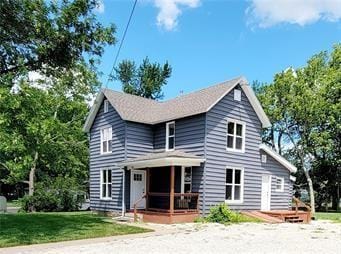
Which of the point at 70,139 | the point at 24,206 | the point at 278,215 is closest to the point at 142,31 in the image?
the point at 278,215

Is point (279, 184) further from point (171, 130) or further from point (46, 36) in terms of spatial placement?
point (46, 36)

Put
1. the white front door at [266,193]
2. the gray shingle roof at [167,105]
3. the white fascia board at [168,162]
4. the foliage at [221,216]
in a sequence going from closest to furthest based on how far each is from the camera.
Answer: the white fascia board at [168,162]
the foliage at [221,216]
the gray shingle roof at [167,105]
the white front door at [266,193]

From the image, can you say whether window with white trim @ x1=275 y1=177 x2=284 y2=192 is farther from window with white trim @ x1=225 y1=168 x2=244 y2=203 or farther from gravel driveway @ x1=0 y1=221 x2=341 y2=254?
gravel driveway @ x1=0 y1=221 x2=341 y2=254

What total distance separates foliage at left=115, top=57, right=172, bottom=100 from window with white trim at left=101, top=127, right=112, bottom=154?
21.4 meters

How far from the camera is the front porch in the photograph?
18906 millimetres

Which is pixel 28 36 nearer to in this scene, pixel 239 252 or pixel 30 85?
pixel 30 85

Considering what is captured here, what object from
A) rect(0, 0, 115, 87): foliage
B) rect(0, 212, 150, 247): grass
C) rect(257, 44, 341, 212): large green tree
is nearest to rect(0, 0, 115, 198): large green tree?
rect(0, 0, 115, 87): foliage

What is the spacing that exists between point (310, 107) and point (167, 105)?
1332 centimetres

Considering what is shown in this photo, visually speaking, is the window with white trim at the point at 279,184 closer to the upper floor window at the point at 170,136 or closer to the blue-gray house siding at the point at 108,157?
the upper floor window at the point at 170,136

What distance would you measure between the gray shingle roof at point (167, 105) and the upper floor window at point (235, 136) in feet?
5.58

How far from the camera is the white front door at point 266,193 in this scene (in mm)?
23328

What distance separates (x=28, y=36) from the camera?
47.6 ft

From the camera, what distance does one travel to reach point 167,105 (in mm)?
25031

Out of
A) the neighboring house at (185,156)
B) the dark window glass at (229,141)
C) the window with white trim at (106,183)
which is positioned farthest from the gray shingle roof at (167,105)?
the window with white trim at (106,183)
